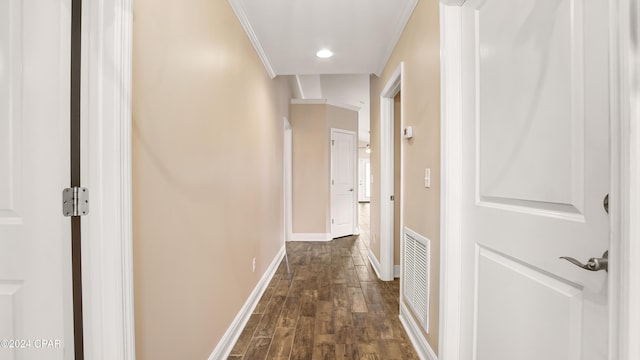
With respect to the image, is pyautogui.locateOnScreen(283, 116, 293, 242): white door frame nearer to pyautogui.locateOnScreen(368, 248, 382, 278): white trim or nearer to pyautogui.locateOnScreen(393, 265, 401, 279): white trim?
pyautogui.locateOnScreen(368, 248, 382, 278): white trim

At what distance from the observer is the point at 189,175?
1.47 meters

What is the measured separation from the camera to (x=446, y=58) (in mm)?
1496

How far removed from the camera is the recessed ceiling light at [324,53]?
9.77 feet

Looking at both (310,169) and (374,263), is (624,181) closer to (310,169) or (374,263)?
(374,263)

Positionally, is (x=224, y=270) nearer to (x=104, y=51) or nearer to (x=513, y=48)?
(x=104, y=51)

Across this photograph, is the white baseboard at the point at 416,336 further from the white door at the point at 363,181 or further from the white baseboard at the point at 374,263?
the white door at the point at 363,181

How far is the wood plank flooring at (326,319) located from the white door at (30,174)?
1316 millimetres

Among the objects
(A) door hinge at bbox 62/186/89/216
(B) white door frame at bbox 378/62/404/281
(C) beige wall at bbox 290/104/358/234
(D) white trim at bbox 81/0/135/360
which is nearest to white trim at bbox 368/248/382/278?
(B) white door frame at bbox 378/62/404/281

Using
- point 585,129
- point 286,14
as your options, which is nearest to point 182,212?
point 585,129

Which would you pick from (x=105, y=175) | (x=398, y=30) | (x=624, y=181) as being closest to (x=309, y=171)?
(x=398, y=30)

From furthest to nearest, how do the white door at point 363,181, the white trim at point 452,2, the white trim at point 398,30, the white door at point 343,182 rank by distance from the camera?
1. the white door at point 363,181
2. the white door at point 343,182
3. the white trim at point 398,30
4. the white trim at point 452,2

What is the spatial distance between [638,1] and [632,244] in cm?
47

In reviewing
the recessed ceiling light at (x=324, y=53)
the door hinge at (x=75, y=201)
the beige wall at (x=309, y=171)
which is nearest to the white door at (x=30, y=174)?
the door hinge at (x=75, y=201)

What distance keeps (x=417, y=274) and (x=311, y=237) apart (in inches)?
138
